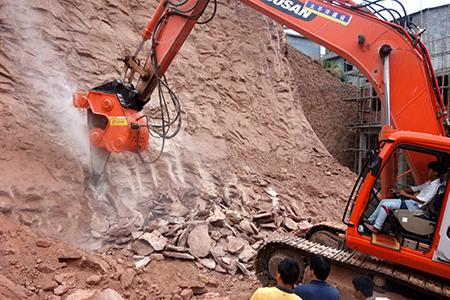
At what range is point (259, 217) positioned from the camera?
21.0 feet

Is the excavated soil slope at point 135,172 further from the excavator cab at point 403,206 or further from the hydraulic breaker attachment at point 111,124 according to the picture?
the excavator cab at point 403,206

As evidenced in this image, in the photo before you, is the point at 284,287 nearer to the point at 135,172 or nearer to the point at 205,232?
the point at 205,232

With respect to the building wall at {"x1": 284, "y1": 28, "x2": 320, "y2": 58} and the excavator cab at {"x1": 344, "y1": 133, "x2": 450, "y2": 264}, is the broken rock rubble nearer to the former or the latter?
the excavator cab at {"x1": 344, "y1": 133, "x2": 450, "y2": 264}

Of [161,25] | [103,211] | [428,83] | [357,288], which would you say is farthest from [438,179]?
[103,211]

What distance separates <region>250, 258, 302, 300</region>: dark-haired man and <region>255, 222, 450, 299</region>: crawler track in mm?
1666

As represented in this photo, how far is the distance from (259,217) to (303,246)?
2.08 m

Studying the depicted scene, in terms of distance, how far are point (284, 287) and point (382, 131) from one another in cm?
234

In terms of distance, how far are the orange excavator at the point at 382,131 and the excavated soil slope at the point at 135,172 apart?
0.88m

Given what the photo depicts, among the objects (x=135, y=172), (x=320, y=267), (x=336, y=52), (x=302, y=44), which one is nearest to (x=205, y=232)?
(x=135, y=172)

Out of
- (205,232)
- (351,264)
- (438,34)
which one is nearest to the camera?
(351,264)

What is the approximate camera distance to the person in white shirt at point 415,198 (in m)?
3.55

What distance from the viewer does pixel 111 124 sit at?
204 inches

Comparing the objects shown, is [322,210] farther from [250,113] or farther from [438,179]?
[438,179]

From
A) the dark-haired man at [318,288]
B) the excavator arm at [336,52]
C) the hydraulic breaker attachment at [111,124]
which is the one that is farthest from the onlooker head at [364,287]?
the hydraulic breaker attachment at [111,124]
